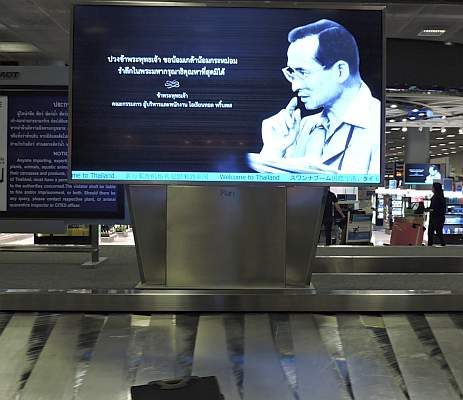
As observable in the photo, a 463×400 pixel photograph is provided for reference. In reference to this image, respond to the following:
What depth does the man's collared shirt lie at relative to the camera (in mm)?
2473

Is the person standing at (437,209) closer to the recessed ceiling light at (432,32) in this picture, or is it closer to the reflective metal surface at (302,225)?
the recessed ceiling light at (432,32)

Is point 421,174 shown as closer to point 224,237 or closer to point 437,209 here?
point 437,209

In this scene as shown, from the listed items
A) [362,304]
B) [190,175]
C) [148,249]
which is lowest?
[362,304]

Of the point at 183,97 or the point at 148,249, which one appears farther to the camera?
the point at 148,249

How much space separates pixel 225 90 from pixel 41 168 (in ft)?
5.10

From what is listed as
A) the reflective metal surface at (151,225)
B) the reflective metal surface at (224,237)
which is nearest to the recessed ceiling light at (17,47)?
the reflective metal surface at (151,225)

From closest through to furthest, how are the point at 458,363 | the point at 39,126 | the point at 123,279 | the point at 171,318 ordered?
the point at 458,363 < the point at 171,318 < the point at 123,279 < the point at 39,126

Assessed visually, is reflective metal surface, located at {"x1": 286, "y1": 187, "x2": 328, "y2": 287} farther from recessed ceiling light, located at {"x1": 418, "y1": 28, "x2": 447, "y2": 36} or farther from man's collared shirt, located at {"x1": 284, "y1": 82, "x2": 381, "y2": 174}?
recessed ceiling light, located at {"x1": 418, "y1": 28, "x2": 447, "y2": 36}

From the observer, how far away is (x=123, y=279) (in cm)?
291

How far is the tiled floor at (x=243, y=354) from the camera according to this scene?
209cm

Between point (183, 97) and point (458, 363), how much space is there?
1722 mm

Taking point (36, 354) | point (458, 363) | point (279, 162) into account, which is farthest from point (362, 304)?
point (36, 354)

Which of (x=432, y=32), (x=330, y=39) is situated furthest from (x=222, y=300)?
(x=432, y=32)

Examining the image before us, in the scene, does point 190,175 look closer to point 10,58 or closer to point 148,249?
point 148,249
